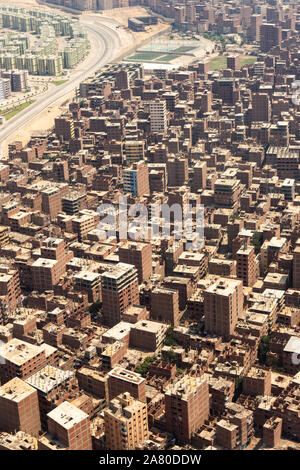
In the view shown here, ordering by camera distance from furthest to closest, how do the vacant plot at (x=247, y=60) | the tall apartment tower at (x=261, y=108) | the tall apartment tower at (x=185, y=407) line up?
the vacant plot at (x=247, y=60), the tall apartment tower at (x=261, y=108), the tall apartment tower at (x=185, y=407)

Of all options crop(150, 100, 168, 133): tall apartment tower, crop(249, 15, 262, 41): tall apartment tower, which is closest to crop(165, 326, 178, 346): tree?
crop(150, 100, 168, 133): tall apartment tower

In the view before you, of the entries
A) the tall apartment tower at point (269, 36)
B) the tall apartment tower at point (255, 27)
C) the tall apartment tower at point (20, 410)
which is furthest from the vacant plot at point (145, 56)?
the tall apartment tower at point (20, 410)

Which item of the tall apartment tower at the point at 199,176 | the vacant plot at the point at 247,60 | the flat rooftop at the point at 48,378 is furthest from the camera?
the vacant plot at the point at 247,60

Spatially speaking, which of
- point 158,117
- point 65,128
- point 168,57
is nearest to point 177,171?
point 158,117

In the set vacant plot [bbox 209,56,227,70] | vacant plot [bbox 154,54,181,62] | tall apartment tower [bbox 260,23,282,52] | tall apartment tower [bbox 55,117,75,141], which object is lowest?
tall apartment tower [bbox 55,117,75,141]

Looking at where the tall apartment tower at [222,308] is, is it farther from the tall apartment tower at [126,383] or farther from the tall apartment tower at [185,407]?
the tall apartment tower at [126,383]

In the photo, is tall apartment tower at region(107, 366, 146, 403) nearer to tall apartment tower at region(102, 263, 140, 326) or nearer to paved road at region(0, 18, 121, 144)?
tall apartment tower at region(102, 263, 140, 326)
